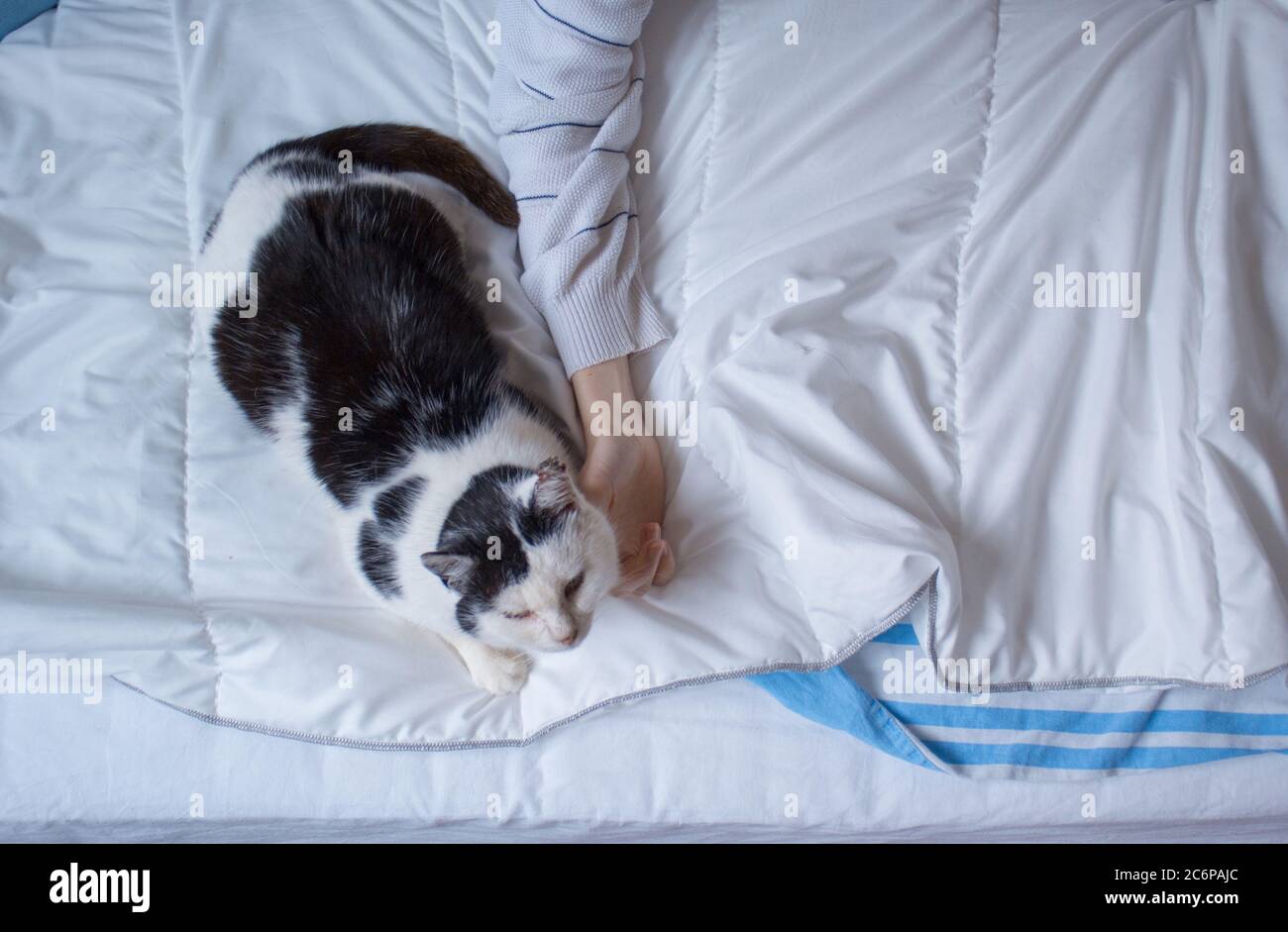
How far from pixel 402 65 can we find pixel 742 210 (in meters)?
0.53

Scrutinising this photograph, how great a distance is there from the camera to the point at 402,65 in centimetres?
130

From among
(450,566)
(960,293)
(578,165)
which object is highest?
(578,165)

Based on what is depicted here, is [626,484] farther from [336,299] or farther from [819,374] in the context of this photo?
[336,299]

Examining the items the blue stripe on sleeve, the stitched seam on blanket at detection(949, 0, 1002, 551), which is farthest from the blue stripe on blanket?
the blue stripe on sleeve

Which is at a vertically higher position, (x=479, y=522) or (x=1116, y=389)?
(x=1116, y=389)

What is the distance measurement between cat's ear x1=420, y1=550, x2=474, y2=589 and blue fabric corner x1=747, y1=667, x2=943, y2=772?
0.33 metres

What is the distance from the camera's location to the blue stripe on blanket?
40.0 inches

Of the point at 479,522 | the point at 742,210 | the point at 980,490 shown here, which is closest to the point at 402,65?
the point at 742,210

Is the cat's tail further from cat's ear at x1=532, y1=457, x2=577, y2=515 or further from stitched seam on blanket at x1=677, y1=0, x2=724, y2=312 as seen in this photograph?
cat's ear at x1=532, y1=457, x2=577, y2=515

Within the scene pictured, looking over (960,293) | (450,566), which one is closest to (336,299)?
(450,566)

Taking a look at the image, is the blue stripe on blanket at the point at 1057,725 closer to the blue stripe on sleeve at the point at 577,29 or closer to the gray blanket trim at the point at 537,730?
the gray blanket trim at the point at 537,730

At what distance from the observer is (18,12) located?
52.7 inches

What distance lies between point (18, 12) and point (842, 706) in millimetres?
1463
